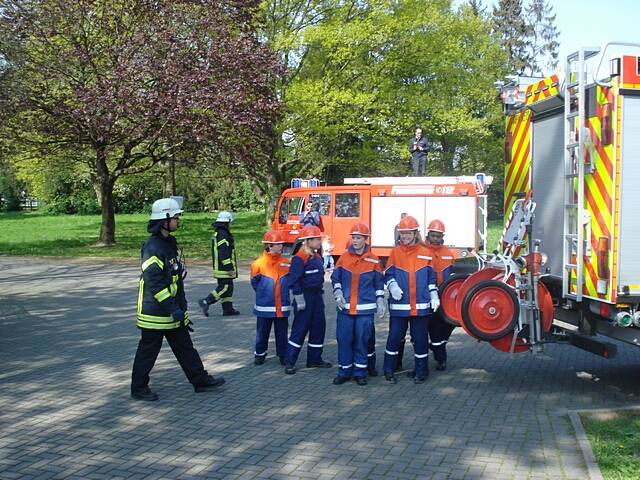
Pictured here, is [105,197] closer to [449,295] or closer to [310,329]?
[310,329]

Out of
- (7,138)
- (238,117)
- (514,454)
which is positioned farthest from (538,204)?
(7,138)

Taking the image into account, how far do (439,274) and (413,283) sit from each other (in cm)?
59

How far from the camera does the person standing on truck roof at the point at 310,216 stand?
17.6 meters

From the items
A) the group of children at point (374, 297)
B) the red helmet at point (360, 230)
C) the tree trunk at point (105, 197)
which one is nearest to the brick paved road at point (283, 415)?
the group of children at point (374, 297)

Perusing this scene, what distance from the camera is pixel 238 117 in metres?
20.9

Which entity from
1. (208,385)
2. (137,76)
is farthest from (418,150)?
(208,385)

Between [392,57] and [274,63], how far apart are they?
591cm

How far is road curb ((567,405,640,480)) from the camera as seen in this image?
492cm

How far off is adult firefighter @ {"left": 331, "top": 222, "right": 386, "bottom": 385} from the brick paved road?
29 centimetres

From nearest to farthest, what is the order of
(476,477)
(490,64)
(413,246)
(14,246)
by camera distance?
(476,477) → (413,246) → (14,246) → (490,64)

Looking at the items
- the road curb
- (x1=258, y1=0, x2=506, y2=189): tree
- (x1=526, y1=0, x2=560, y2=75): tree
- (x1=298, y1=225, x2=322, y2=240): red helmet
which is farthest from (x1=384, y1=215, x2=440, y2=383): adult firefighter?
(x1=526, y1=0, x2=560, y2=75): tree

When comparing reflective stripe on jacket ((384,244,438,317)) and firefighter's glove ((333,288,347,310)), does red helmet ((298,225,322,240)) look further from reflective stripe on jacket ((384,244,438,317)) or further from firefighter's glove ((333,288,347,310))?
reflective stripe on jacket ((384,244,438,317))

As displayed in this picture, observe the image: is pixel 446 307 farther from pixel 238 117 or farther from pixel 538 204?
pixel 238 117

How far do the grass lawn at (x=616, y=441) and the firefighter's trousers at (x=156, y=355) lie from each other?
3.56m
